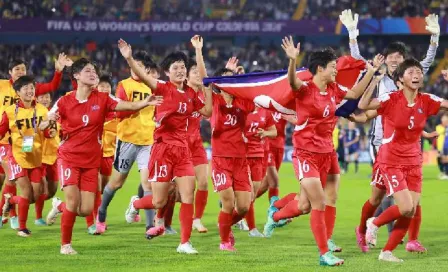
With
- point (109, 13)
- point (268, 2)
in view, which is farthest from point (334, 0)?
point (109, 13)

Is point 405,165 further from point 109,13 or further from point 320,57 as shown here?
point 109,13

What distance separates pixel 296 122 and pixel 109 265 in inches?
104

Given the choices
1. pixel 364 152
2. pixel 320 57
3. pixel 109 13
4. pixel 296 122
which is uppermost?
pixel 109 13

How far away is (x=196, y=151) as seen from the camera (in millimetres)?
13805

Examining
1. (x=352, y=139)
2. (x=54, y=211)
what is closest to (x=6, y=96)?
(x=54, y=211)

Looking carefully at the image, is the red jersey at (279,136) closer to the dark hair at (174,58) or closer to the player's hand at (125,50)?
the dark hair at (174,58)

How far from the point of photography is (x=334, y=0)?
50.1m

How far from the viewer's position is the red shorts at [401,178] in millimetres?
10570

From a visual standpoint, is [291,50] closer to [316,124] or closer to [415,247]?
[316,124]

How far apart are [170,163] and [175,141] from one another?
0.27 metres

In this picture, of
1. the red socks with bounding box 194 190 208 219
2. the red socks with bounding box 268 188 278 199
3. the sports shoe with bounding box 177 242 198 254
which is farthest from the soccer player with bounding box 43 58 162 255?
the red socks with bounding box 268 188 278 199

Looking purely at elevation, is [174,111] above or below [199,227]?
above

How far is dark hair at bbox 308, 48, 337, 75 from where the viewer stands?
34.3ft

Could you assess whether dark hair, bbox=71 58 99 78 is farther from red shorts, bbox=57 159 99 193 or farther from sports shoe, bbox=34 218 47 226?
sports shoe, bbox=34 218 47 226
